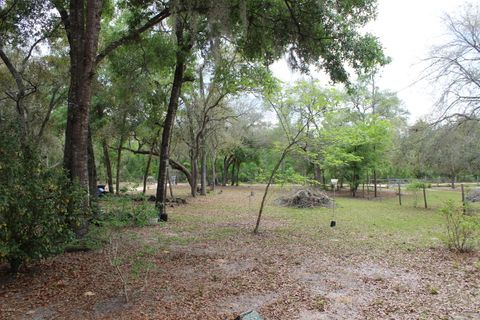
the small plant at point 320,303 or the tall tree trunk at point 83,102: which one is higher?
the tall tree trunk at point 83,102

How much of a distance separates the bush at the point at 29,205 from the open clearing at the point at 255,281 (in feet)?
1.79

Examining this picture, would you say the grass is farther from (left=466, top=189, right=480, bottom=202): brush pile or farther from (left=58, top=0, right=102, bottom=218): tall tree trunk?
(left=466, top=189, right=480, bottom=202): brush pile

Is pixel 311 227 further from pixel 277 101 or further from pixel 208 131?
pixel 208 131

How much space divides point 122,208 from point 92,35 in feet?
10.9

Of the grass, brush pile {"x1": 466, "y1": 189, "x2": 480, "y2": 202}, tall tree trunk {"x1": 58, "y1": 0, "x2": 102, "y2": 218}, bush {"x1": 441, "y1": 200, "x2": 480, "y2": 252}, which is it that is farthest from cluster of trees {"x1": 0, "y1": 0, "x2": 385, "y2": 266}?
brush pile {"x1": 466, "y1": 189, "x2": 480, "y2": 202}

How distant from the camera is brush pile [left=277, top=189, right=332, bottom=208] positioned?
1475 cm

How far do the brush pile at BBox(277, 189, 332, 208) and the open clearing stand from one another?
279 inches

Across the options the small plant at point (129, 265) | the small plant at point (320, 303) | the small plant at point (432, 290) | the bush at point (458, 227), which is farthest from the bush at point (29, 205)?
the bush at point (458, 227)

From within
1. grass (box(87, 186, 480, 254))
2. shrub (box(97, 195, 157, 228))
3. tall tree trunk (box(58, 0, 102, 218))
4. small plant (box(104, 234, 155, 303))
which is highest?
tall tree trunk (box(58, 0, 102, 218))

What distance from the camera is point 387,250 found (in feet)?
20.7

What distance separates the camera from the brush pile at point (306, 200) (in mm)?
14755

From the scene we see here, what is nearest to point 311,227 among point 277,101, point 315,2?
point 277,101

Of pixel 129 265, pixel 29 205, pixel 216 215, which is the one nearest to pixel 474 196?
pixel 216 215

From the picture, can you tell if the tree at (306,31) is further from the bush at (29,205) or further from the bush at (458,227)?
the bush at (29,205)
